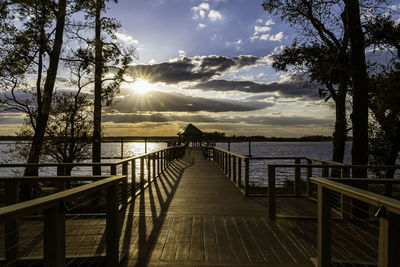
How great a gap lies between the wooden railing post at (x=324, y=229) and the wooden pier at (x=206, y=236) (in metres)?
0.06

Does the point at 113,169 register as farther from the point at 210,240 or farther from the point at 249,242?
the point at 249,242

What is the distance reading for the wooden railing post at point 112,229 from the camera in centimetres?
246

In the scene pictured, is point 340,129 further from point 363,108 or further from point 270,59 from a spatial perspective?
point 270,59

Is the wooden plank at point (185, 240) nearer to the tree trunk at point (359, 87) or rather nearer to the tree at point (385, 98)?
the tree trunk at point (359, 87)

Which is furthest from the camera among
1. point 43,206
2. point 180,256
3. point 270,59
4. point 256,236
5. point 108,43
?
point 270,59

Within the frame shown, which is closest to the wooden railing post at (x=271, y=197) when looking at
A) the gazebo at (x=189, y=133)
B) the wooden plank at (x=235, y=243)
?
the wooden plank at (x=235, y=243)

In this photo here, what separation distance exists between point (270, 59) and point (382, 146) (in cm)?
670

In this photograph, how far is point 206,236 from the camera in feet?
11.2

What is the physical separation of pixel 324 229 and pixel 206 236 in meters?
1.55

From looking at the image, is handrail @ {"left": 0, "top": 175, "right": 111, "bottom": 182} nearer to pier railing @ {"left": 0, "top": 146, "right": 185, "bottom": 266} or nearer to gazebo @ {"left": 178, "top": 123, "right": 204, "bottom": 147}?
pier railing @ {"left": 0, "top": 146, "right": 185, "bottom": 266}

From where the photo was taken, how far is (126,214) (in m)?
4.33

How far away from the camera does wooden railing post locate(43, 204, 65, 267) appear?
1.54 meters

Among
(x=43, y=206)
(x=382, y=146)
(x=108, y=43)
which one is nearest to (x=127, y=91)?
(x=108, y=43)

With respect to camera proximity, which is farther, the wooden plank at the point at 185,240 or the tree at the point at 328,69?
the tree at the point at 328,69
